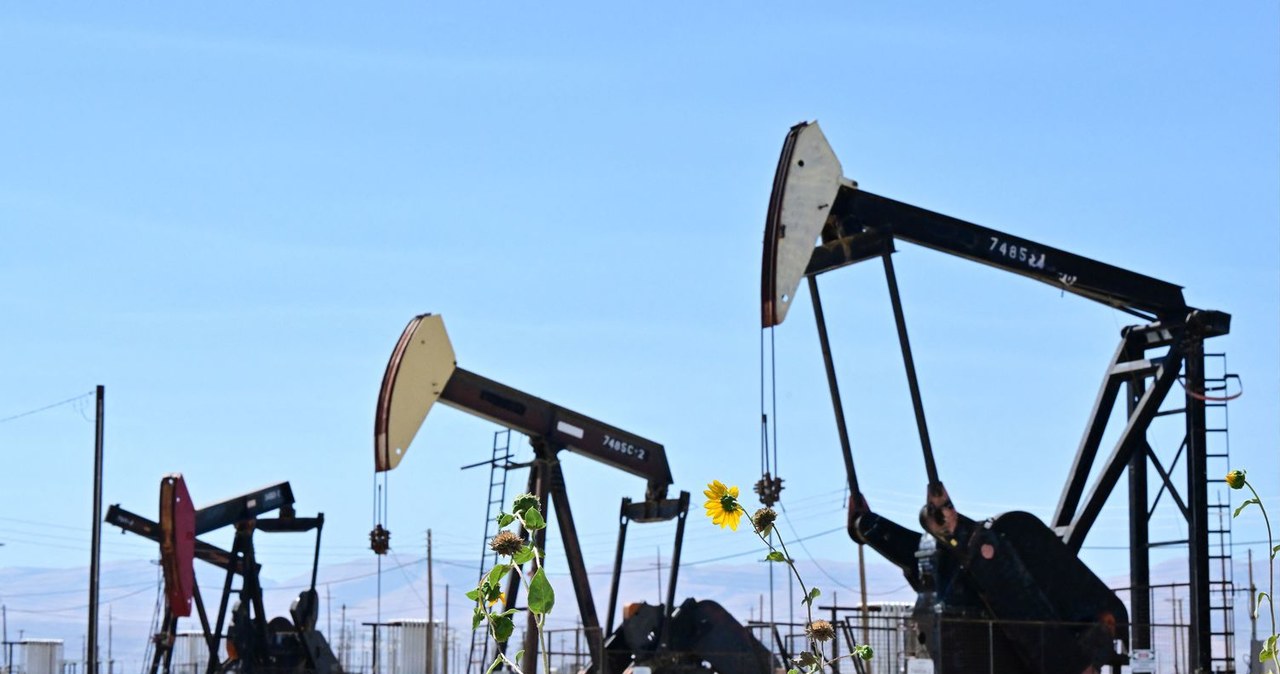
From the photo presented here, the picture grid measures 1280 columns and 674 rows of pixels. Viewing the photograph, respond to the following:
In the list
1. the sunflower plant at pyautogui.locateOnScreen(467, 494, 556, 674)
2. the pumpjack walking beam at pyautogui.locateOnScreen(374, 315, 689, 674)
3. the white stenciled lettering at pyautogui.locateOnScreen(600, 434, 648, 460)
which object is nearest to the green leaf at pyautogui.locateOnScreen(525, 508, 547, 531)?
the sunflower plant at pyautogui.locateOnScreen(467, 494, 556, 674)

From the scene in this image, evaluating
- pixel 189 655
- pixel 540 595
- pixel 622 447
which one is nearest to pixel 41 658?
pixel 189 655

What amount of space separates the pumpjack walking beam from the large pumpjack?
186 inches

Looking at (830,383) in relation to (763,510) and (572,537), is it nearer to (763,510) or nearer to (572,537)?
(572,537)

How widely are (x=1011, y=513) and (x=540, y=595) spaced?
10.4 m

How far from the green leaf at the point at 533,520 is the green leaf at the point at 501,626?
0.18m

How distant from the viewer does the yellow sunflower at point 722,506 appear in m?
3.95

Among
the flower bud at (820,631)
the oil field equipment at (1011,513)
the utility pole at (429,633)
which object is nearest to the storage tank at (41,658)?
the utility pole at (429,633)

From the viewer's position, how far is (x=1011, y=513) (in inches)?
524

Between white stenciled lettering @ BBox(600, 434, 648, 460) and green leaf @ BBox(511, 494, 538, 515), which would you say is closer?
green leaf @ BBox(511, 494, 538, 515)

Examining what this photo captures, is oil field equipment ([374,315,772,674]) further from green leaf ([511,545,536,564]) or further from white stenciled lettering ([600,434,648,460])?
green leaf ([511,545,536,564])

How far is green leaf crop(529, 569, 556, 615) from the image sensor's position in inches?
130

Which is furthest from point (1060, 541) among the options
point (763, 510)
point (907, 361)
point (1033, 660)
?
point (763, 510)

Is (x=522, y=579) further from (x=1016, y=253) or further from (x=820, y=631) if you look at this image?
(x=1016, y=253)

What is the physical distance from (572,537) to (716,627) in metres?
1.74
